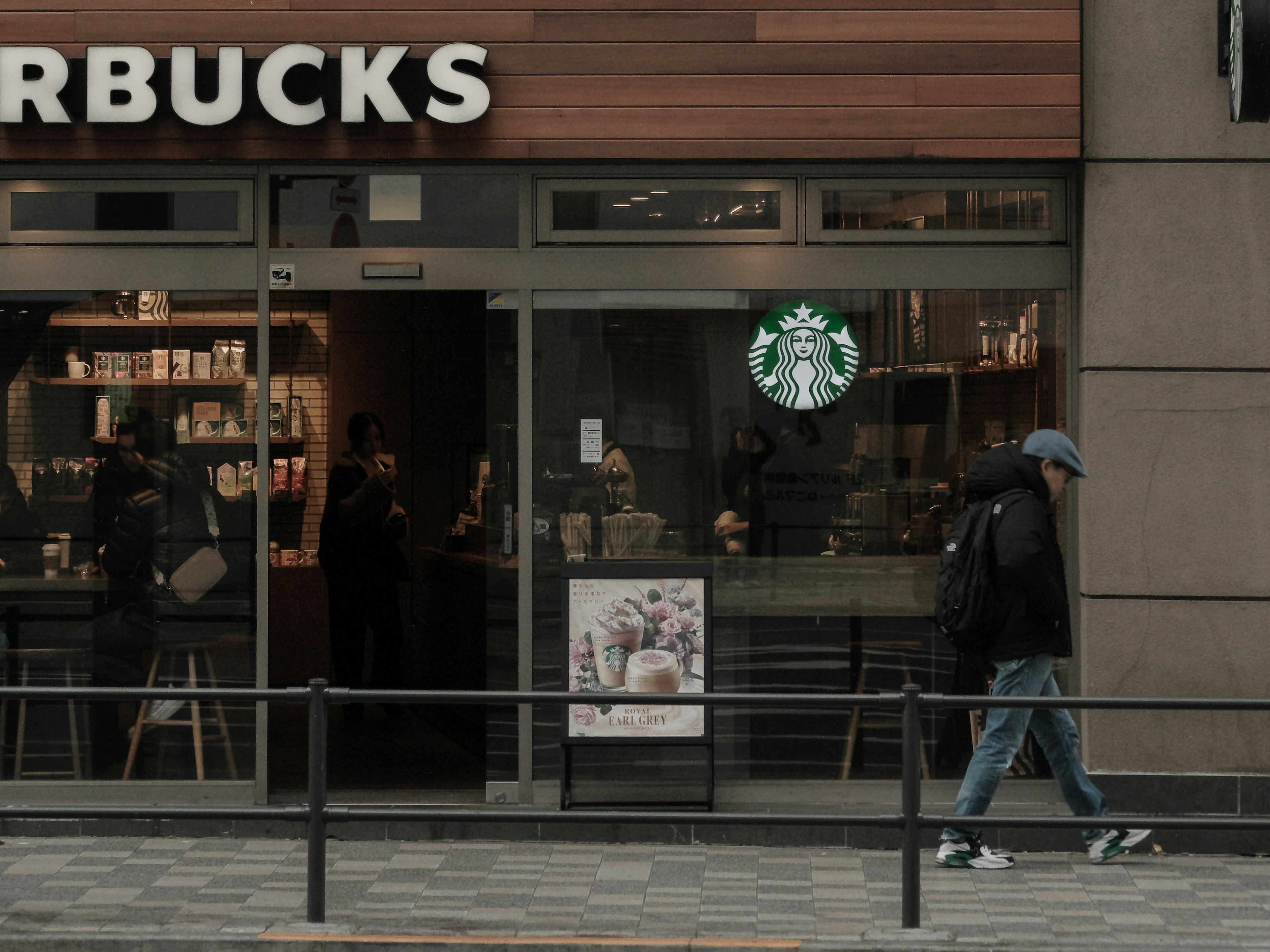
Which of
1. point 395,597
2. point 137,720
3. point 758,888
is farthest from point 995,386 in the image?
point 137,720

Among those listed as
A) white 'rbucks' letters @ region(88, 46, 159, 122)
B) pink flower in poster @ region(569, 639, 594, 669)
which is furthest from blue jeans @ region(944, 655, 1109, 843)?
white 'rbucks' letters @ region(88, 46, 159, 122)

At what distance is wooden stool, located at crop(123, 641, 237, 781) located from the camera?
7445mm

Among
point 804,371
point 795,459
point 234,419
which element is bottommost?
point 795,459

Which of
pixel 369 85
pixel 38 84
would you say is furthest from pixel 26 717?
pixel 369 85

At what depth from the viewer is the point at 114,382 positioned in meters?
7.46

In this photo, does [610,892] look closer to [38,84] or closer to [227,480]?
[227,480]

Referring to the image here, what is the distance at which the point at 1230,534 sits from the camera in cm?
705

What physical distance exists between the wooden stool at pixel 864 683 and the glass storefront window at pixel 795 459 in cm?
1

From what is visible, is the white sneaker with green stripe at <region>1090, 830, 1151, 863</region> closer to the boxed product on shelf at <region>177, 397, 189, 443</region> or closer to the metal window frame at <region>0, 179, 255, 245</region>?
the boxed product on shelf at <region>177, 397, 189, 443</region>

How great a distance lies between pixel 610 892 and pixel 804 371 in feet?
9.27

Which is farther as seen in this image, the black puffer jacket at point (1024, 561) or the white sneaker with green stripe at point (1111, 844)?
the white sneaker with green stripe at point (1111, 844)

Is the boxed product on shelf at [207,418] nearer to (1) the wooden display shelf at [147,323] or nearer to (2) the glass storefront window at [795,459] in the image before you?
(1) the wooden display shelf at [147,323]

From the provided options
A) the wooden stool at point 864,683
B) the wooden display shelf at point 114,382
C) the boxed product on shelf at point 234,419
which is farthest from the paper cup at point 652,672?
the wooden display shelf at point 114,382

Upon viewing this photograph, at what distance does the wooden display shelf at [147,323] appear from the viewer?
738 cm
